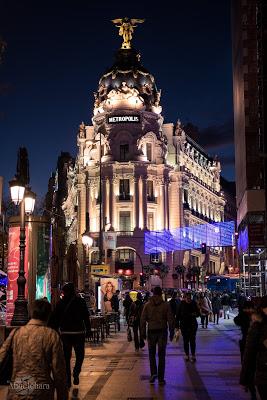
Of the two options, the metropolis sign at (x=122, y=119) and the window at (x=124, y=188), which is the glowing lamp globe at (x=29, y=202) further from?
the metropolis sign at (x=122, y=119)

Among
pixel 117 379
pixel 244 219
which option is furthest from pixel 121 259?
pixel 117 379

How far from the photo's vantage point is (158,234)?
7525cm

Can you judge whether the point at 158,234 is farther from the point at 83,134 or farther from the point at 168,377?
the point at 168,377

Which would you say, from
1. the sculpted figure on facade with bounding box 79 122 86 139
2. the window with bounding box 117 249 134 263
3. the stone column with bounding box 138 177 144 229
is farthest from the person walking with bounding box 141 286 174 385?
the sculpted figure on facade with bounding box 79 122 86 139

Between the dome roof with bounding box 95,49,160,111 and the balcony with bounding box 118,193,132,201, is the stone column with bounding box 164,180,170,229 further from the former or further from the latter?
the dome roof with bounding box 95,49,160,111

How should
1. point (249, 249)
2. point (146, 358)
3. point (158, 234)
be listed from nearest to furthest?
point (146, 358) < point (249, 249) < point (158, 234)

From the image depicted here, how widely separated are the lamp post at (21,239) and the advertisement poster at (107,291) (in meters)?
13.7

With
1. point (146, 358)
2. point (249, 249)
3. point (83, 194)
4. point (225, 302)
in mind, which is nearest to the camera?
point (146, 358)

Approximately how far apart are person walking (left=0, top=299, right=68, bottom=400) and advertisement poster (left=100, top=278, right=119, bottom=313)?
25.7 meters

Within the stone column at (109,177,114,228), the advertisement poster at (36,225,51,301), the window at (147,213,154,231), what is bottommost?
the advertisement poster at (36,225,51,301)

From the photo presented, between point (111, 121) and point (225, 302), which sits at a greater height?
point (111, 121)

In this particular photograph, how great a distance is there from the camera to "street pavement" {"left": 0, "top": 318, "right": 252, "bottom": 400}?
10.7 meters

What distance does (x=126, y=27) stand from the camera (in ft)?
276

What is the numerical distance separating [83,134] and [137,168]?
11.4 m
